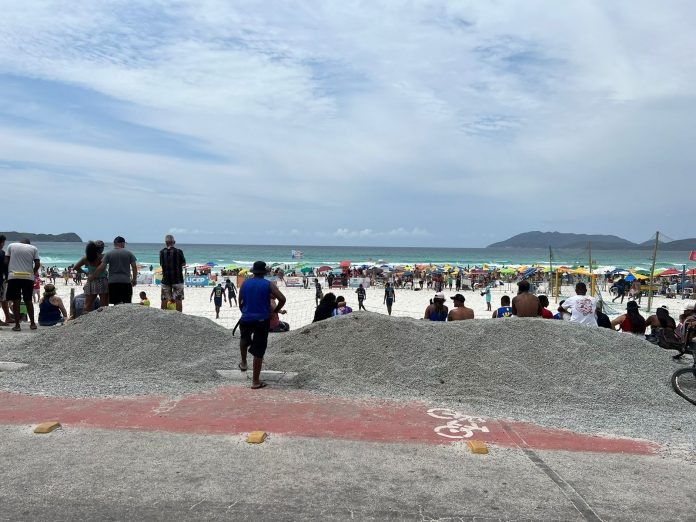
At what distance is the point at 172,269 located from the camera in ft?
32.9

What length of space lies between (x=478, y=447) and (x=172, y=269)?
268 inches

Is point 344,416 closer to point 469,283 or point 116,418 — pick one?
point 116,418

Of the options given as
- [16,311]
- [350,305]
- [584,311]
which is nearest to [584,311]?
[584,311]

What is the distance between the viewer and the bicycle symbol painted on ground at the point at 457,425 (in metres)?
5.43

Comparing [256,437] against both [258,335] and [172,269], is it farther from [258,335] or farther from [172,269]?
[172,269]

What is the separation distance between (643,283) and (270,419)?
37.2m

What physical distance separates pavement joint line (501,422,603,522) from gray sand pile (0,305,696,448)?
958 millimetres

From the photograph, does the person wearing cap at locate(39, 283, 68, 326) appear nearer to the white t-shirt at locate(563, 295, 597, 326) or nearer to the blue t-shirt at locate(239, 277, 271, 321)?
the blue t-shirt at locate(239, 277, 271, 321)

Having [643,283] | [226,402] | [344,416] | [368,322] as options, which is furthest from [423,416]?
[643,283]

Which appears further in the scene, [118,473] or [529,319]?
[529,319]

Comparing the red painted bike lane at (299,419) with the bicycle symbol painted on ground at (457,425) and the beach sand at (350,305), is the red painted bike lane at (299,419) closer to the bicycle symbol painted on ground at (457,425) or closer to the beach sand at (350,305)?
the bicycle symbol painted on ground at (457,425)

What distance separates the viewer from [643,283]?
3706 centimetres

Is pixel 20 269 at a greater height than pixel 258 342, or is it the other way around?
pixel 20 269

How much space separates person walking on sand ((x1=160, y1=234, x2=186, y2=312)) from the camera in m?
9.94
